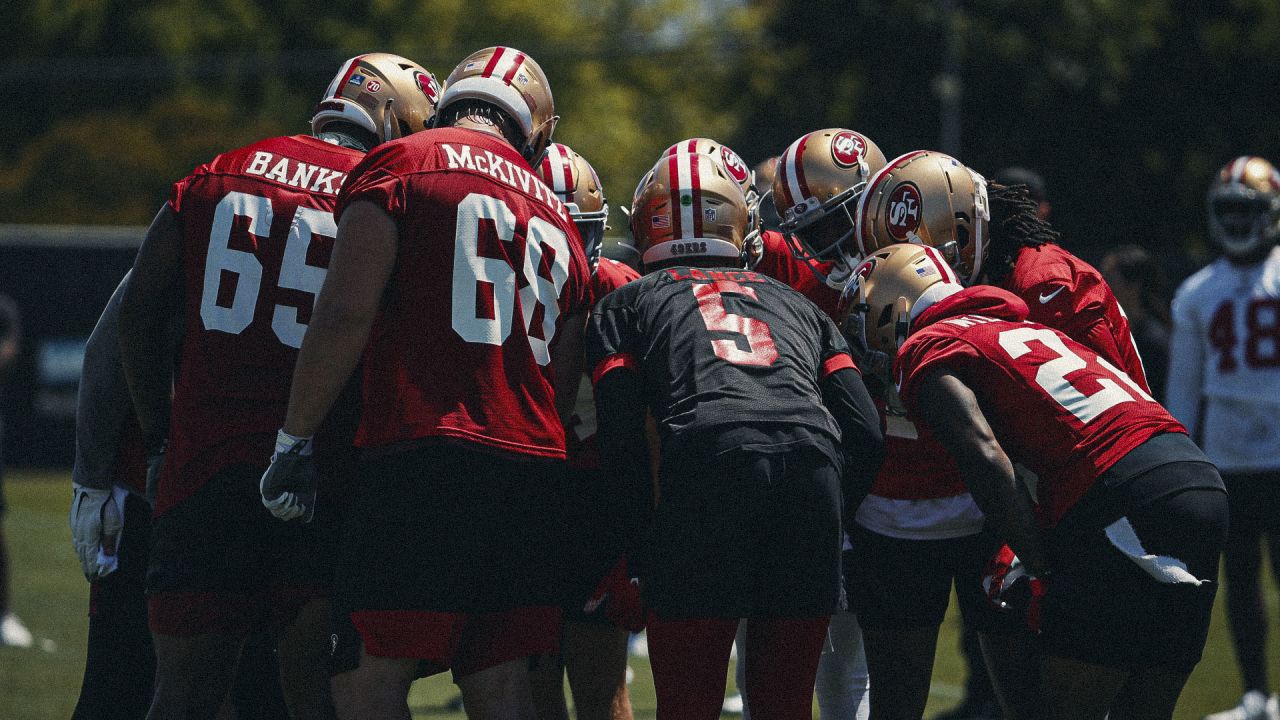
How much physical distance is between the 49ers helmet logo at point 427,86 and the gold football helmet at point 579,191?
465 mm

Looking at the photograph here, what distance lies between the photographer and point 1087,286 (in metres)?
4.95

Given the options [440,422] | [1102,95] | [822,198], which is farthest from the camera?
[1102,95]

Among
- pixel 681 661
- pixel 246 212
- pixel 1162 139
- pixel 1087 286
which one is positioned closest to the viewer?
pixel 681 661

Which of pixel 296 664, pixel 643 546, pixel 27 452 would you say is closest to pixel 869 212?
pixel 643 546

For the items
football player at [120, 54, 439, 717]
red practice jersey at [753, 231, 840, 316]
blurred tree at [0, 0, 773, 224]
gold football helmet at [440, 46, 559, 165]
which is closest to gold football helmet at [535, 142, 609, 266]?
red practice jersey at [753, 231, 840, 316]

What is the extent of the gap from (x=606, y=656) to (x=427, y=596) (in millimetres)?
1563

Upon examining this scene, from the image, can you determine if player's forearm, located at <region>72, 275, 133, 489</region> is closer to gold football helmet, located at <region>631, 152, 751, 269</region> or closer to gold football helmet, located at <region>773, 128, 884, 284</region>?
gold football helmet, located at <region>631, 152, 751, 269</region>

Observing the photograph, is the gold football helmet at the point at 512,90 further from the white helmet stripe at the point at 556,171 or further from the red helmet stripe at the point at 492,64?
the white helmet stripe at the point at 556,171

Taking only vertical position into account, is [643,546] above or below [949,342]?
below

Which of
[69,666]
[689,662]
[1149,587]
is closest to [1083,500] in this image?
[1149,587]

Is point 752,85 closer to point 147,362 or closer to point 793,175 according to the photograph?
point 793,175

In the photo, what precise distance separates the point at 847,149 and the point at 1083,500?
1770mm

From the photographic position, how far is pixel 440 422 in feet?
12.0

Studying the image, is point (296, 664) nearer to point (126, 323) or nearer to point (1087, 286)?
point (126, 323)
